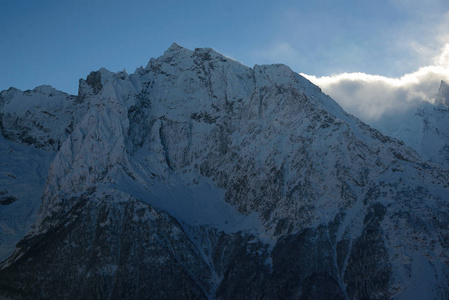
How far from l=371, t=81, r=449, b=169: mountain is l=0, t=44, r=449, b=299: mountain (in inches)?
1231

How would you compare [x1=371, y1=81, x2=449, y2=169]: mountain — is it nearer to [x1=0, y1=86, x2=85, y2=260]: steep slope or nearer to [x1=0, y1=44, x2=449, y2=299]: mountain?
[x1=0, y1=44, x2=449, y2=299]: mountain

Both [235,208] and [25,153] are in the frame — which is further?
[25,153]

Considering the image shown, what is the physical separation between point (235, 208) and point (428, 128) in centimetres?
8304

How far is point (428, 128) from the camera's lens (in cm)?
17625

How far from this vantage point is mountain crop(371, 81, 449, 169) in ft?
544

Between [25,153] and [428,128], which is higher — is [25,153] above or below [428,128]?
below

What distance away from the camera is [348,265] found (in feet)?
366

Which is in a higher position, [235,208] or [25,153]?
[235,208]

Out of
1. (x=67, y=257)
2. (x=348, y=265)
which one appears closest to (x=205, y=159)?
(x=67, y=257)

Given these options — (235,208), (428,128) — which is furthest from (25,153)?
(428,128)

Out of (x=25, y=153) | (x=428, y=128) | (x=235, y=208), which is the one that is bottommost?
(x=25, y=153)

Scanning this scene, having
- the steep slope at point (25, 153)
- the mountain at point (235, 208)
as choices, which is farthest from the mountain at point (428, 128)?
the steep slope at point (25, 153)

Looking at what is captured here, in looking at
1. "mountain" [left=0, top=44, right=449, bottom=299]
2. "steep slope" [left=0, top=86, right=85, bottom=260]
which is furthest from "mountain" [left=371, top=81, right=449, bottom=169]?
"steep slope" [left=0, top=86, right=85, bottom=260]

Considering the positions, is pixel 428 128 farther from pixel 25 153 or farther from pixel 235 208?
pixel 25 153
